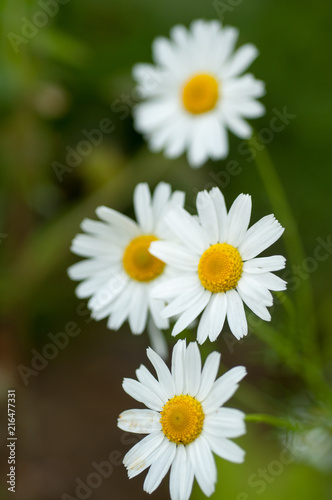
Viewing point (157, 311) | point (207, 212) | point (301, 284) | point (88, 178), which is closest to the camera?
point (207, 212)

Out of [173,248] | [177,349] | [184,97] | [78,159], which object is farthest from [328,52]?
Result: [177,349]

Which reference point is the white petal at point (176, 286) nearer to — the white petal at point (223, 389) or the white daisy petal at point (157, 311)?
the white daisy petal at point (157, 311)

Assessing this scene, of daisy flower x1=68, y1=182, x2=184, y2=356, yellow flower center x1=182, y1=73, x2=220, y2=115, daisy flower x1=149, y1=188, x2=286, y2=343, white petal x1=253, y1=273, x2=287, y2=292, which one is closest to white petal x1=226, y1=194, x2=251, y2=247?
daisy flower x1=149, y1=188, x2=286, y2=343

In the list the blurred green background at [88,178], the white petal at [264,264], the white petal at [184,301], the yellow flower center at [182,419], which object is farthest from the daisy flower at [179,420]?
the blurred green background at [88,178]

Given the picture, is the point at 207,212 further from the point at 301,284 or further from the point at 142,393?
the point at 301,284

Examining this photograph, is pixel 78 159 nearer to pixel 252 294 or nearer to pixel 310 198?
pixel 310 198

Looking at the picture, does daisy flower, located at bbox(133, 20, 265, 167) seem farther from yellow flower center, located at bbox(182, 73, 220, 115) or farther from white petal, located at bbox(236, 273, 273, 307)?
white petal, located at bbox(236, 273, 273, 307)

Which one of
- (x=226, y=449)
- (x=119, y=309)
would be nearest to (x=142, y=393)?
(x=226, y=449)
